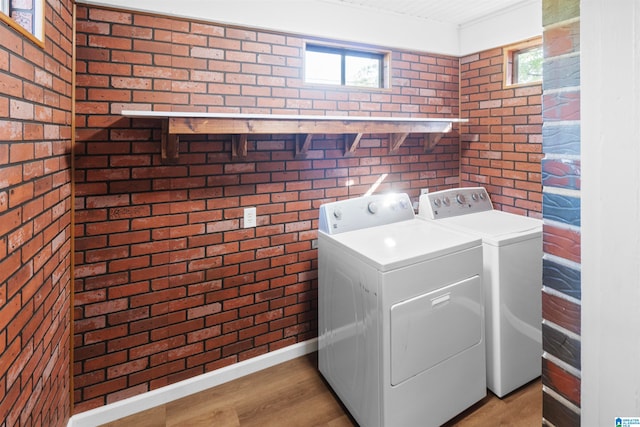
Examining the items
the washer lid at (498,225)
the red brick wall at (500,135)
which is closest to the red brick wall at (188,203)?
the washer lid at (498,225)

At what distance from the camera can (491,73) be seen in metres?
2.98

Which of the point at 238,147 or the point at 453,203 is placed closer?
the point at 238,147

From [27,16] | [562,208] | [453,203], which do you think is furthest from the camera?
[453,203]

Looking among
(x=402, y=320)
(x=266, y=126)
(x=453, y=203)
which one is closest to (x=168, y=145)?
(x=266, y=126)

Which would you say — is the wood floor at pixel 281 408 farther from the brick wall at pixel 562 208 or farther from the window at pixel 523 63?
the window at pixel 523 63

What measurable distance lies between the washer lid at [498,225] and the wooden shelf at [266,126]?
2.25 ft

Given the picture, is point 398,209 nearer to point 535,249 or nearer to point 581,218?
point 535,249

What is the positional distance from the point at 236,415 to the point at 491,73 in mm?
3053

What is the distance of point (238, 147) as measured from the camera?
2.30m

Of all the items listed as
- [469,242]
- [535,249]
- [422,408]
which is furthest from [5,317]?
[535,249]

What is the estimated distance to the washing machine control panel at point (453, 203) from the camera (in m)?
2.71

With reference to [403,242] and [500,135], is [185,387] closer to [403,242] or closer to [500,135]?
[403,242]

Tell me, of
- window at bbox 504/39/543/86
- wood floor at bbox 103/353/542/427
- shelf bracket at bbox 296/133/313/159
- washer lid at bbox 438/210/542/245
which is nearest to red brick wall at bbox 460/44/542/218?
window at bbox 504/39/543/86

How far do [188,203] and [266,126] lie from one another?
2.21 feet
